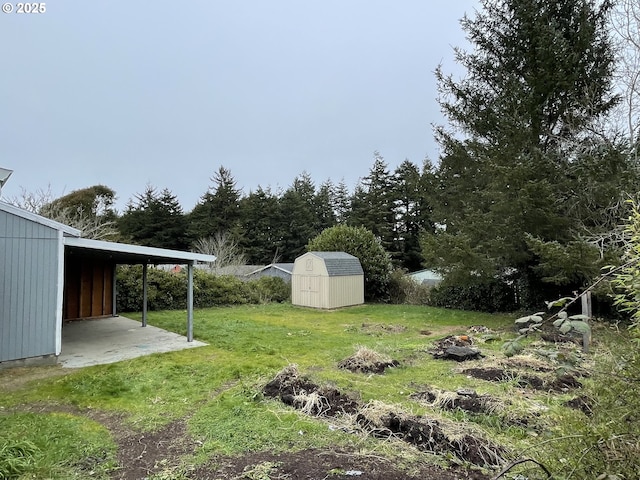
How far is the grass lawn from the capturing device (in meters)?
3.14

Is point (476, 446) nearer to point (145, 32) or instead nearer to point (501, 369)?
point (501, 369)

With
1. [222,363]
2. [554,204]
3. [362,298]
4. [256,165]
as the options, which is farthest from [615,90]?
[256,165]

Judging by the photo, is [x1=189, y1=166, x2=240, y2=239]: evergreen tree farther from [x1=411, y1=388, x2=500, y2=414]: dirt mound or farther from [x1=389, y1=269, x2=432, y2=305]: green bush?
[x1=411, y1=388, x2=500, y2=414]: dirt mound

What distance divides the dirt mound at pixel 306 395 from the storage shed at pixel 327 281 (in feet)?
33.1

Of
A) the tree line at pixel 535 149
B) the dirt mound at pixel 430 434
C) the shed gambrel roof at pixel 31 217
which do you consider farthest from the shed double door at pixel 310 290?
the dirt mound at pixel 430 434

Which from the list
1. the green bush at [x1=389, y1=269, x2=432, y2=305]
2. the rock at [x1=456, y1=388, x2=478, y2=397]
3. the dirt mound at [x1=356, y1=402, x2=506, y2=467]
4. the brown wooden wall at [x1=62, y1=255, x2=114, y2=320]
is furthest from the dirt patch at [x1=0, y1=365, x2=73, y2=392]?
the green bush at [x1=389, y1=269, x2=432, y2=305]

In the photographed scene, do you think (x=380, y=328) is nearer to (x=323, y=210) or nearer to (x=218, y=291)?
(x=218, y=291)

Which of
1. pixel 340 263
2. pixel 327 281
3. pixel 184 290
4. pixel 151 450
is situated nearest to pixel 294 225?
pixel 340 263

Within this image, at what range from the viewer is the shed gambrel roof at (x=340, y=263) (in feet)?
51.1

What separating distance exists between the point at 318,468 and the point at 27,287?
5.81m

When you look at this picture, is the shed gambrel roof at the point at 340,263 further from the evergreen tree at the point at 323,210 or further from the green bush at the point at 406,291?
the evergreen tree at the point at 323,210

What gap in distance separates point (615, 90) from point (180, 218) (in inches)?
1080

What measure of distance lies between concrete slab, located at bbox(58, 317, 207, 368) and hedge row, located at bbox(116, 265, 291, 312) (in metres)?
2.71

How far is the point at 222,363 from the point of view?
666 cm
